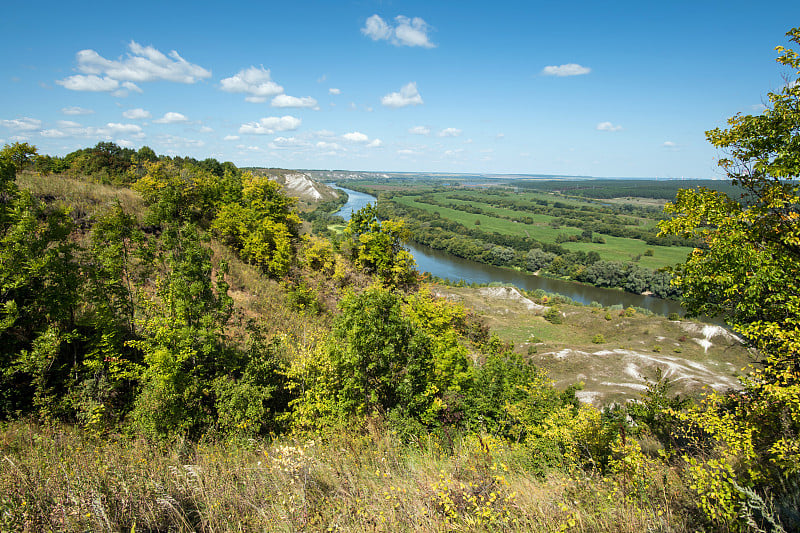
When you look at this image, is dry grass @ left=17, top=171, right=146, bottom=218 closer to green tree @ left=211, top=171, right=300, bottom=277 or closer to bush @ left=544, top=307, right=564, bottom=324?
green tree @ left=211, top=171, right=300, bottom=277

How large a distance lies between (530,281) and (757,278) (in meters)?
79.4

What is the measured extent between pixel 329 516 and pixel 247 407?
756cm

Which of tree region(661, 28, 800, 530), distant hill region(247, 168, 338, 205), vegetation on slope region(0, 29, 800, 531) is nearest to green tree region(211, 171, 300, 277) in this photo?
vegetation on slope region(0, 29, 800, 531)

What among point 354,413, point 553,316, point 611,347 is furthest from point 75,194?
point 553,316

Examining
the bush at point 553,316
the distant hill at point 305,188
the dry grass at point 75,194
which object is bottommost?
the bush at point 553,316

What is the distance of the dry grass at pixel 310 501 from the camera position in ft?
10.7

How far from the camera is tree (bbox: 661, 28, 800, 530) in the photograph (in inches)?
214

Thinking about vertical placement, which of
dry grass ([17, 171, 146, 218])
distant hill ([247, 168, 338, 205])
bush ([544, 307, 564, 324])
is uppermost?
distant hill ([247, 168, 338, 205])

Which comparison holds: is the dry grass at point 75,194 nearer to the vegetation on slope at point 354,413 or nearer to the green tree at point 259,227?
the vegetation on slope at point 354,413

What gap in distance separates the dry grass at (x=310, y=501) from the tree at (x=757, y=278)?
2.03 m

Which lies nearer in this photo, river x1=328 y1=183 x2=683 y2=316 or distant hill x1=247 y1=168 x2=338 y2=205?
river x1=328 y1=183 x2=683 y2=316

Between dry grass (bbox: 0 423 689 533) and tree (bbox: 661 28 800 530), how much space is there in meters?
2.03

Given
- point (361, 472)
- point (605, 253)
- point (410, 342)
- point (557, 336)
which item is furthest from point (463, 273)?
point (361, 472)

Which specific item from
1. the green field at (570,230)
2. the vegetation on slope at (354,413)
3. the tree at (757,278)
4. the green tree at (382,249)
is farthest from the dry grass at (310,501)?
the green field at (570,230)
